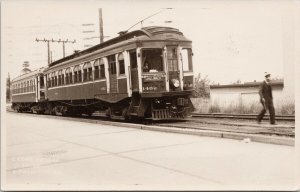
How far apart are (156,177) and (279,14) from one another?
4799 millimetres

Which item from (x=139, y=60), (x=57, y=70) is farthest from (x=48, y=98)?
(x=139, y=60)

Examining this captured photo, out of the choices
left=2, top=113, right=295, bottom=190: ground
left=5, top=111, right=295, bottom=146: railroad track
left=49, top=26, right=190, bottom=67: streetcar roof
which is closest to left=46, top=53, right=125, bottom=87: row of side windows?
left=49, top=26, right=190, bottom=67: streetcar roof

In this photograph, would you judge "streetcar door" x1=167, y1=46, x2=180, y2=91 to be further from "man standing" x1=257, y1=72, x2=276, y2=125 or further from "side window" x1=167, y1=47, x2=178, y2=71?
"man standing" x1=257, y1=72, x2=276, y2=125

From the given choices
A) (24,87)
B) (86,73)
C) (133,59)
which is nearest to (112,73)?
(133,59)

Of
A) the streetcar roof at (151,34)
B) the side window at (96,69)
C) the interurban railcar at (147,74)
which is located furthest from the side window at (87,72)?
the streetcar roof at (151,34)

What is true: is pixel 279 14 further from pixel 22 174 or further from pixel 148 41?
pixel 22 174

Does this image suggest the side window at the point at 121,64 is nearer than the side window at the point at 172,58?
No

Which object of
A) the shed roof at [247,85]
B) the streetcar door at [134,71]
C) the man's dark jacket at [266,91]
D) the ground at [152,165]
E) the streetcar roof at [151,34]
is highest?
the streetcar roof at [151,34]

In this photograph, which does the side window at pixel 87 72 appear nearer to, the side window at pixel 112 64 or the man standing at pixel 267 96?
the side window at pixel 112 64

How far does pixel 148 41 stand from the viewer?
45.1 feet

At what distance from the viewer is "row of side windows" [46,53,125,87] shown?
15.0 m

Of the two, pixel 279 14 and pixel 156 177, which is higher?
pixel 279 14

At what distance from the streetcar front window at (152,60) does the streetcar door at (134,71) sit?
→ 0.33 metres

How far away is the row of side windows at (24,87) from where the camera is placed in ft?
87.8
